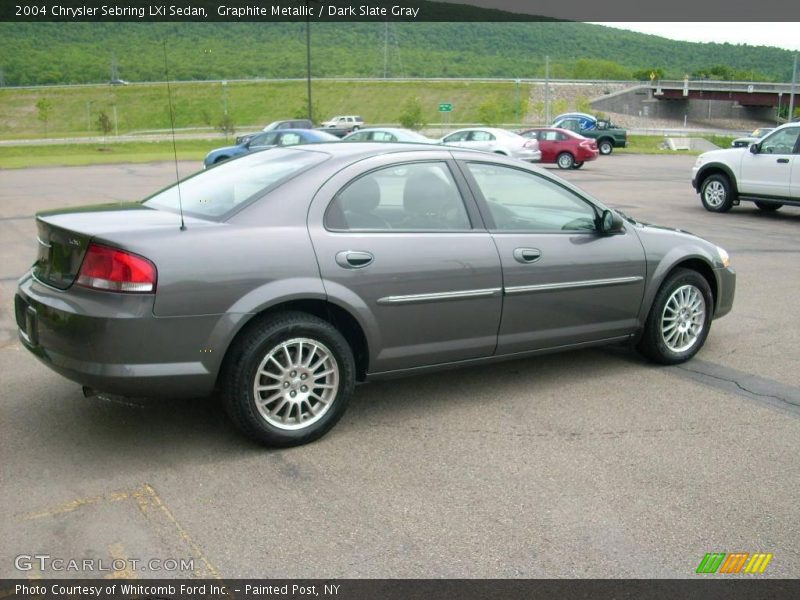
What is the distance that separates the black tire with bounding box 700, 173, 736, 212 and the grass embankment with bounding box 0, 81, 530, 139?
6617 centimetres

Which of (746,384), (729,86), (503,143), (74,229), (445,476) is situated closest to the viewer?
(445,476)

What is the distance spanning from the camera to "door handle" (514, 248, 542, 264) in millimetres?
5156

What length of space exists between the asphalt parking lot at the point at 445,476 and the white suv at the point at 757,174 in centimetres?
916

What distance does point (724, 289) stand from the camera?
6.33 m

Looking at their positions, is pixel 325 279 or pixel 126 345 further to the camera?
pixel 325 279

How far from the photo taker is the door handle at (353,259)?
14.9 ft

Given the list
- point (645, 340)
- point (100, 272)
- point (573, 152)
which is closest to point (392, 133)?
point (573, 152)

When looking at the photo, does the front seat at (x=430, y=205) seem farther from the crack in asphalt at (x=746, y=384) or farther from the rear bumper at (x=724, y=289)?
the rear bumper at (x=724, y=289)

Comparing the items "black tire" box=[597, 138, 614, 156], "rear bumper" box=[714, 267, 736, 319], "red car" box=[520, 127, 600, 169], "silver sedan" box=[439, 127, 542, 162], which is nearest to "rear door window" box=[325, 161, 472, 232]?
"rear bumper" box=[714, 267, 736, 319]

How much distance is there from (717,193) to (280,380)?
44.6ft

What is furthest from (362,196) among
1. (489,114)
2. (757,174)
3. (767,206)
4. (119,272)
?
(489,114)

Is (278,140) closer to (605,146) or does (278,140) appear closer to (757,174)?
(757,174)
